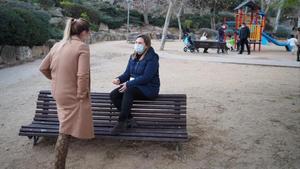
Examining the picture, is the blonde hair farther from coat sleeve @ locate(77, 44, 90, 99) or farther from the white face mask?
the white face mask

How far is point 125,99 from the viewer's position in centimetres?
514

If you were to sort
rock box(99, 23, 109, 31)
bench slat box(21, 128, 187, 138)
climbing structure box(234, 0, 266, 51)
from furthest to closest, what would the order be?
1. rock box(99, 23, 109, 31)
2. climbing structure box(234, 0, 266, 51)
3. bench slat box(21, 128, 187, 138)

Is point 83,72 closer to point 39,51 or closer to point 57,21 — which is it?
point 39,51

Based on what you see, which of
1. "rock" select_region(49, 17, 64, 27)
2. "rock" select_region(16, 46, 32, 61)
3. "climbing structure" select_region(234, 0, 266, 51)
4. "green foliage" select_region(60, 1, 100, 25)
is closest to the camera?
"rock" select_region(16, 46, 32, 61)

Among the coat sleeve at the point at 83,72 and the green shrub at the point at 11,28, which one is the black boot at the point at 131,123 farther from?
the green shrub at the point at 11,28

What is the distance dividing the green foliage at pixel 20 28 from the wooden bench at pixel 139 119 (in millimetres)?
9302

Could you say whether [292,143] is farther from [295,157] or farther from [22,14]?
[22,14]

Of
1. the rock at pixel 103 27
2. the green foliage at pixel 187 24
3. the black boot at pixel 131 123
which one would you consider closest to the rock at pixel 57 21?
the rock at pixel 103 27

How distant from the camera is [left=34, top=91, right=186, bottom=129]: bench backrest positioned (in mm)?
5320

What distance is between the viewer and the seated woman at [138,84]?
16.8 feet

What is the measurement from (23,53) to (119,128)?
11768 millimetres

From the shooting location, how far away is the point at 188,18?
51.2 meters

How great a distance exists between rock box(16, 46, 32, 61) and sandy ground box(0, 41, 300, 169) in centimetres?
382

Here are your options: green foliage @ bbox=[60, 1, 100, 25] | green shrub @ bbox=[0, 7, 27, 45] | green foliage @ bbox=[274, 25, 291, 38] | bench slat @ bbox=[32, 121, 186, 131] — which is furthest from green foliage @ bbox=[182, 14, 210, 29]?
bench slat @ bbox=[32, 121, 186, 131]
